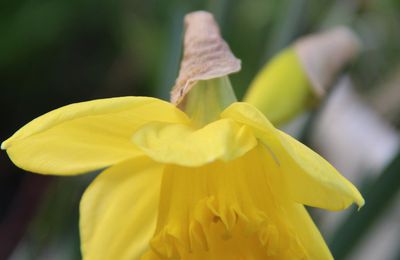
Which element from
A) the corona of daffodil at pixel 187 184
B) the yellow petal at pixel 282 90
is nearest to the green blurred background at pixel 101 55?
the yellow petal at pixel 282 90

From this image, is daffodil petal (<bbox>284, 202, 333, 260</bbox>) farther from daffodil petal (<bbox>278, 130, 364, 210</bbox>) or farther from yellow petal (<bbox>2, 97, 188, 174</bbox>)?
yellow petal (<bbox>2, 97, 188, 174</bbox>)

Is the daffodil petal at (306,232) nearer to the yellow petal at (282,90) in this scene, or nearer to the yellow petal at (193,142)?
the yellow petal at (193,142)

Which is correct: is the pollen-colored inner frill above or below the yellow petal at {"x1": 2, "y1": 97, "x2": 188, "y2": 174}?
below

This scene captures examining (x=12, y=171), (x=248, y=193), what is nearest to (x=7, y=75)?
(x=12, y=171)

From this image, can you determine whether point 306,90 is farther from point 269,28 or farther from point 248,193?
point 269,28

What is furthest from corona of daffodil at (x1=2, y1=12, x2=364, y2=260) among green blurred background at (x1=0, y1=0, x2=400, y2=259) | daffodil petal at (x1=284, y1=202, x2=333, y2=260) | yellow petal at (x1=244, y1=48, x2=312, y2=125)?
green blurred background at (x1=0, y1=0, x2=400, y2=259)

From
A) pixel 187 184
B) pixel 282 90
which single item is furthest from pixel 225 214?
pixel 282 90
